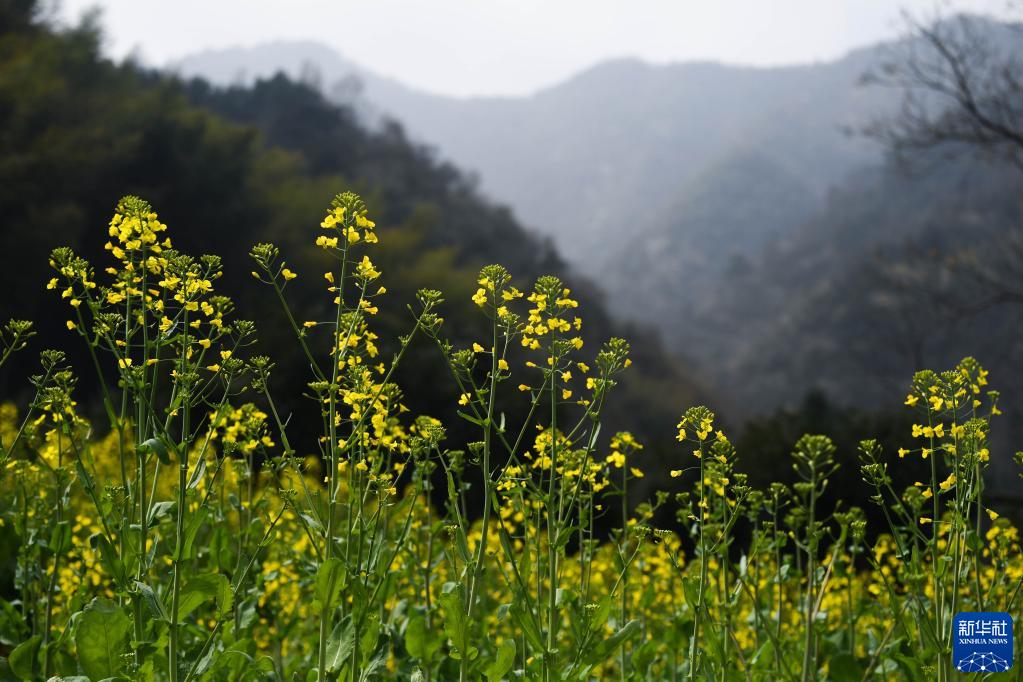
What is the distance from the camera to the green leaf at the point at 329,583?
246 cm

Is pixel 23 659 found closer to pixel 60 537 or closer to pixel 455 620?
pixel 60 537

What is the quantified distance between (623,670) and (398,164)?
120ft

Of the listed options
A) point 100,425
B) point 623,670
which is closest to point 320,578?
point 623,670

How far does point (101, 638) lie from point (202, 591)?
37cm

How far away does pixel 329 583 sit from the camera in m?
2.49

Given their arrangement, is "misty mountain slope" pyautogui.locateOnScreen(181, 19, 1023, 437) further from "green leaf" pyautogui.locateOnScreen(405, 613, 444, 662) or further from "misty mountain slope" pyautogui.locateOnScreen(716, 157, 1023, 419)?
"green leaf" pyautogui.locateOnScreen(405, 613, 444, 662)

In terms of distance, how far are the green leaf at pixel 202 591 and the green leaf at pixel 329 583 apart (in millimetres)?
305

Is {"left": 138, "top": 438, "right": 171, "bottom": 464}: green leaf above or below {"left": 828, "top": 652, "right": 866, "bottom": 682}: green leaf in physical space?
above

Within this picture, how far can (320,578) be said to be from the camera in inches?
97.3

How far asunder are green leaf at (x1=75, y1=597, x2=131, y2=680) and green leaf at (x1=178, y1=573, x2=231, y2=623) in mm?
201

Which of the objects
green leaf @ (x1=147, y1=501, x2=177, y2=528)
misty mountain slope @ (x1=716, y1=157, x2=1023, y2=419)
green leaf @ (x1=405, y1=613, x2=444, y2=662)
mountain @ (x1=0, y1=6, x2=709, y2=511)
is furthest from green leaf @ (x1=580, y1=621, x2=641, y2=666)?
misty mountain slope @ (x1=716, y1=157, x2=1023, y2=419)

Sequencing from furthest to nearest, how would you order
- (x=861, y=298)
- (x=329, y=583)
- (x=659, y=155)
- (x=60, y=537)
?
(x=659, y=155) < (x=861, y=298) < (x=60, y=537) < (x=329, y=583)

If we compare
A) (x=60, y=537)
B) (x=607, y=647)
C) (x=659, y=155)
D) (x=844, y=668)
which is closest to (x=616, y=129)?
(x=659, y=155)

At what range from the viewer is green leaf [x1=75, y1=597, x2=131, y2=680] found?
2.64 metres
